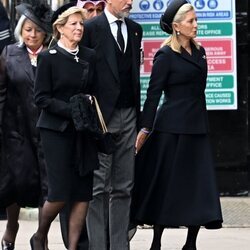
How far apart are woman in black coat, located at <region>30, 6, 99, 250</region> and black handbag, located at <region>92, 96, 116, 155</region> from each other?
0.07m

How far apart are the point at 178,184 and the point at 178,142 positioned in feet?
0.98

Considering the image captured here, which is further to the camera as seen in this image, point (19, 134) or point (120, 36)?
point (19, 134)

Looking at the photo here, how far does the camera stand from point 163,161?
24.6ft

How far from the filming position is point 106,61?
23.7ft

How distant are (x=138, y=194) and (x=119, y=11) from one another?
132 centimetres

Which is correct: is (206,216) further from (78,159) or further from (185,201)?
(78,159)

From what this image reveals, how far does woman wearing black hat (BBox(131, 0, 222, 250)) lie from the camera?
7414mm

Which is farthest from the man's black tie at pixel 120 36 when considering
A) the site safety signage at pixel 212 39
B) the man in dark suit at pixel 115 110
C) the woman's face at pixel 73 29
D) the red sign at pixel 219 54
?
the red sign at pixel 219 54

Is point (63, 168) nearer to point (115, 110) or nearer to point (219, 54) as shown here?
point (115, 110)

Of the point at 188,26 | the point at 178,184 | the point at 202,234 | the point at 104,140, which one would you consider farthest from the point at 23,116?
the point at 202,234

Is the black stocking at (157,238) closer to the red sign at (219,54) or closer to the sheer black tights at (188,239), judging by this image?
the sheer black tights at (188,239)

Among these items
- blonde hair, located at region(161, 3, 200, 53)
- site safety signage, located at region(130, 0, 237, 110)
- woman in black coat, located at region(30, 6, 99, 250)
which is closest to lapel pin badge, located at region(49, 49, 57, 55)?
woman in black coat, located at region(30, 6, 99, 250)

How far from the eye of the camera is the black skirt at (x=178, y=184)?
7418 mm

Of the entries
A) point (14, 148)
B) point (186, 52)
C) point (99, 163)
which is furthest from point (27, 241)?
point (186, 52)
